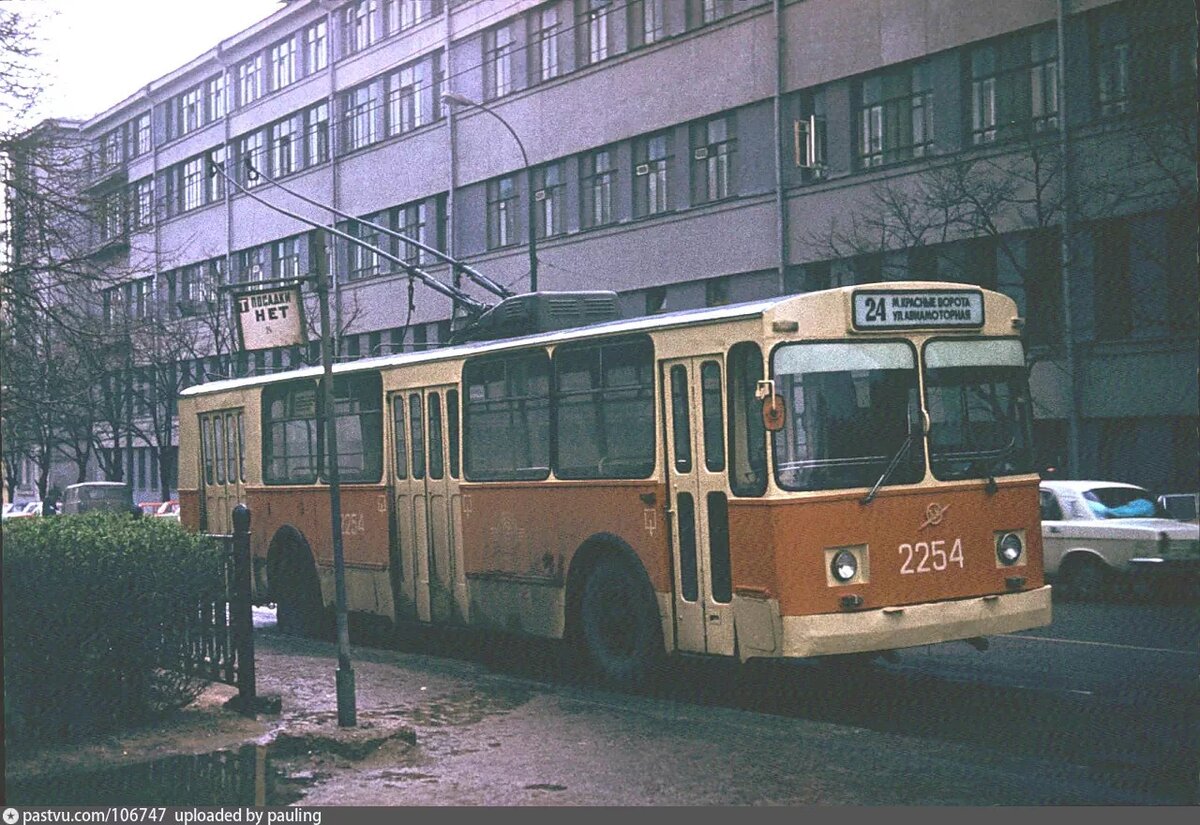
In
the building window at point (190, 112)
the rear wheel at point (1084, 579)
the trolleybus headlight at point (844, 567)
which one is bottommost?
the rear wheel at point (1084, 579)

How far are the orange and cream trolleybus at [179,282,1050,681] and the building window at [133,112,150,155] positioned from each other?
40115 millimetres

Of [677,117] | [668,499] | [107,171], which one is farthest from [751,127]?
[668,499]

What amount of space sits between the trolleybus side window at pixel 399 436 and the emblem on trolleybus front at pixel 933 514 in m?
6.42

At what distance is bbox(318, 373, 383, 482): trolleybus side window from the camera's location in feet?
54.2

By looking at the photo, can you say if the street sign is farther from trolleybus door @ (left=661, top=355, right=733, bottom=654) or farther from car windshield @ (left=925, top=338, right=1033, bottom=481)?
car windshield @ (left=925, top=338, right=1033, bottom=481)

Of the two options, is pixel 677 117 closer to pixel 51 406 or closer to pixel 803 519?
pixel 51 406

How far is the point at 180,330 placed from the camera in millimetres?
48250

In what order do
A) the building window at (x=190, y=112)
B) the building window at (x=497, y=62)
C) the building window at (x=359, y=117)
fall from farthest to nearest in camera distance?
the building window at (x=190, y=112) → the building window at (x=359, y=117) → the building window at (x=497, y=62)

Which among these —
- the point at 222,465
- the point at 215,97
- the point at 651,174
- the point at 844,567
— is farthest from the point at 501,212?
the point at 844,567

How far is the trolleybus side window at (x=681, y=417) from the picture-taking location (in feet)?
39.1

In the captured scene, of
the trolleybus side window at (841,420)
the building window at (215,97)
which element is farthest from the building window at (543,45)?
the trolleybus side window at (841,420)

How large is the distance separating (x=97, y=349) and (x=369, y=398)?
2.76 metres

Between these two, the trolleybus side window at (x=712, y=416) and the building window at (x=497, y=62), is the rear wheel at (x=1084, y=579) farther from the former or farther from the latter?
the building window at (x=497, y=62)

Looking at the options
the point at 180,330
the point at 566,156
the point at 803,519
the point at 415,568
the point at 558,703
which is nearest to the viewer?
the point at 803,519
